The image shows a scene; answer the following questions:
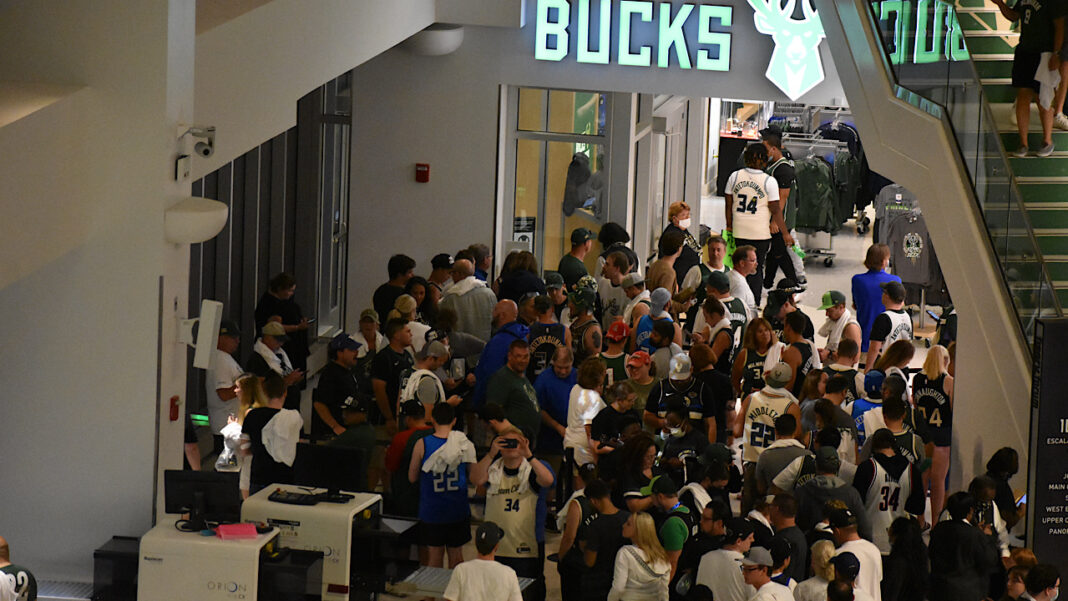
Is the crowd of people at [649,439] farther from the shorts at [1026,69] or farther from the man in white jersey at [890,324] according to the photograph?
the shorts at [1026,69]

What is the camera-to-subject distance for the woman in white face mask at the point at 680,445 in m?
8.74

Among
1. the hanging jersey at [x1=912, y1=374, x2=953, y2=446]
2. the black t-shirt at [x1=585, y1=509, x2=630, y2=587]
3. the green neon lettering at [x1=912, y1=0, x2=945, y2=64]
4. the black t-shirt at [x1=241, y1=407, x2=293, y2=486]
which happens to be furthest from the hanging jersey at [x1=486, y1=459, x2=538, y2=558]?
the green neon lettering at [x1=912, y1=0, x2=945, y2=64]

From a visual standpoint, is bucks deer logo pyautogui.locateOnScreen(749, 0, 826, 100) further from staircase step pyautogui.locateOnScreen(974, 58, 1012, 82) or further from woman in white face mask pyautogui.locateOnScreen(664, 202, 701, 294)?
staircase step pyautogui.locateOnScreen(974, 58, 1012, 82)

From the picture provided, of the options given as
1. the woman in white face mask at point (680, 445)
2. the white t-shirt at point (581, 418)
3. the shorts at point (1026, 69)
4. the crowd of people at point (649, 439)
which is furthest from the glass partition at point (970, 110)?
the white t-shirt at point (581, 418)

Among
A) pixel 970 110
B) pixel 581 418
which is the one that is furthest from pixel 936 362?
pixel 581 418

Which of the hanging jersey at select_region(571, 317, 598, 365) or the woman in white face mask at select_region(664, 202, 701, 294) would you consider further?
the woman in white face mask at select_region(664, 202, 701, 294)

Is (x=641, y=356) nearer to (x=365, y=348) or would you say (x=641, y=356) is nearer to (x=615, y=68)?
(x=365, y=348)

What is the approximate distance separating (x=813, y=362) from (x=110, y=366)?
492 cm

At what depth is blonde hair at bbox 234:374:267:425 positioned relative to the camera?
913 centimetres

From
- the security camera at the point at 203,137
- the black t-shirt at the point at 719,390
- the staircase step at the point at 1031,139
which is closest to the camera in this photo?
the security camera at the point at 203,137

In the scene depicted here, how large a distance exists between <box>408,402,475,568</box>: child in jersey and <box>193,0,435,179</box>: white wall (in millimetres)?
2054

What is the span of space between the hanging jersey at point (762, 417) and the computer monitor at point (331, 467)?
2.65m

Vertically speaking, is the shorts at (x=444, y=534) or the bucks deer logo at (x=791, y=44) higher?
the bucks deer logo at (x=791, y=44)

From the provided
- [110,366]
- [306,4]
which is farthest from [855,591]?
[306,4]
